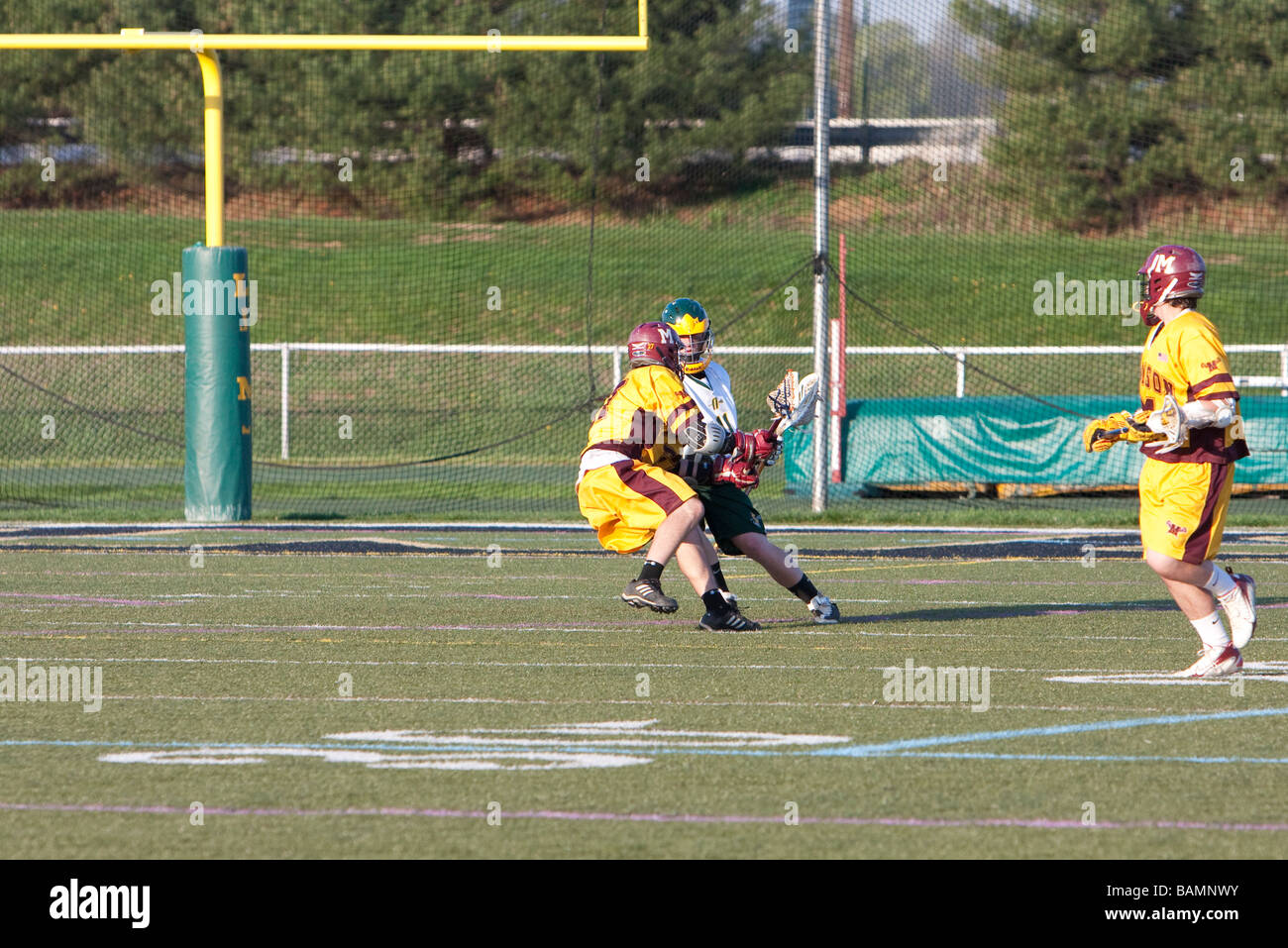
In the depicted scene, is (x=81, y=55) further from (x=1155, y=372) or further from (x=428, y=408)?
(x=1155, y=372)

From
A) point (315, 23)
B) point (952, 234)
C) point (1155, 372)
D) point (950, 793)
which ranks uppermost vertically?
point (315, 23)

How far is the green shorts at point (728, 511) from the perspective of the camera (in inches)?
398

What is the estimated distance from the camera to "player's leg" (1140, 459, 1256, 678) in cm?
828

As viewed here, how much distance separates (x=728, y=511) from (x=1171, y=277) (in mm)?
2755

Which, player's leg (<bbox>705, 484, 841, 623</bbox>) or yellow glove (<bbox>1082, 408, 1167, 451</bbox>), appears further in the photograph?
player's leg (<bbox>705, 484, 841, 623</bbox>)

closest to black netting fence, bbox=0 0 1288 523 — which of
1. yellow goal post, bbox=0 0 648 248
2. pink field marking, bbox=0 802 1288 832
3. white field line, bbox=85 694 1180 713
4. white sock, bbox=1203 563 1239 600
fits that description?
yellow goal post, bbox=0 0 648 248

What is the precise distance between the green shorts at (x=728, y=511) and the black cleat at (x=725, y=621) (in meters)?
0.34

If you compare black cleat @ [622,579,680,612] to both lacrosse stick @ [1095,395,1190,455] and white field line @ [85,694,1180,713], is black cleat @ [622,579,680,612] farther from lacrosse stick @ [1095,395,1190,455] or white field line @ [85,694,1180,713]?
lacrosse stick @ [1095,395,1190,455]

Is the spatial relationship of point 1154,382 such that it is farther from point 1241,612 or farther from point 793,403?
point 793,403

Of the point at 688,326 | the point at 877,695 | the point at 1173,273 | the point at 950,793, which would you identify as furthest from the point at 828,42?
the point at 950,793

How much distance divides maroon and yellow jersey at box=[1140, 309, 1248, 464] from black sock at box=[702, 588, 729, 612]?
8.32 feet

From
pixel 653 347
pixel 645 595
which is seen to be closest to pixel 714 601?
pixel 645 595

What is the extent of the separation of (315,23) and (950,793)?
25.4 m

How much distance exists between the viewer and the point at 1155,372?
848 centimetres
